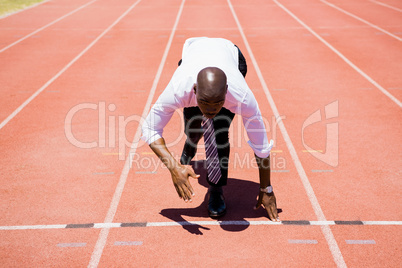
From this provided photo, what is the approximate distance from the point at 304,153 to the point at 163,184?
1858 mm

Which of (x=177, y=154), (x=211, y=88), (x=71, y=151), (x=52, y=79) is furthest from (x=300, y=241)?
(x=52, y=79)

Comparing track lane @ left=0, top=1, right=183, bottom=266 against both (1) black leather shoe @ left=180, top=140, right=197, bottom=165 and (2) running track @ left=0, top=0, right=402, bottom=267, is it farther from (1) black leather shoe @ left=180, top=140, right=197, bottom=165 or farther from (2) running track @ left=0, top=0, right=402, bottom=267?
(1) black leather shoe @ left=180, top=140, right=197, bottom=165

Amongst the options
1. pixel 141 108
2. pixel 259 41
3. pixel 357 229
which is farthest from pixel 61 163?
pixel 259 41

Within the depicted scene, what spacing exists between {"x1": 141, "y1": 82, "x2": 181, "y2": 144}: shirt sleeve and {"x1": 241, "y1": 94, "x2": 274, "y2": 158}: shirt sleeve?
20.6 inches

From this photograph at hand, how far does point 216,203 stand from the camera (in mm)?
3863

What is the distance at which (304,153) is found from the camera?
5090mm

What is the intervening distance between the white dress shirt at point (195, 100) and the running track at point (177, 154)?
924 mm

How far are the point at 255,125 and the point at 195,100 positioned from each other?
52cm

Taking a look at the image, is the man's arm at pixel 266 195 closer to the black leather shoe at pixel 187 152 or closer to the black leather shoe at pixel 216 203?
the black leather shoe at pixel 216 203

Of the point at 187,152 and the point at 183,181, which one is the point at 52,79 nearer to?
the point at 187,152

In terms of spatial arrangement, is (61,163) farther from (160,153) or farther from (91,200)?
(160,153)

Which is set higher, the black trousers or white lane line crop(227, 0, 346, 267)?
the black trousers

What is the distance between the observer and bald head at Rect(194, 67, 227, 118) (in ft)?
9.10

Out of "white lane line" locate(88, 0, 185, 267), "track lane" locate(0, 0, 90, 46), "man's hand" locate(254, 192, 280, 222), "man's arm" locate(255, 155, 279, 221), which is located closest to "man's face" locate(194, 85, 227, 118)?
"man's arm" locate(255, 155, 279, 221)
